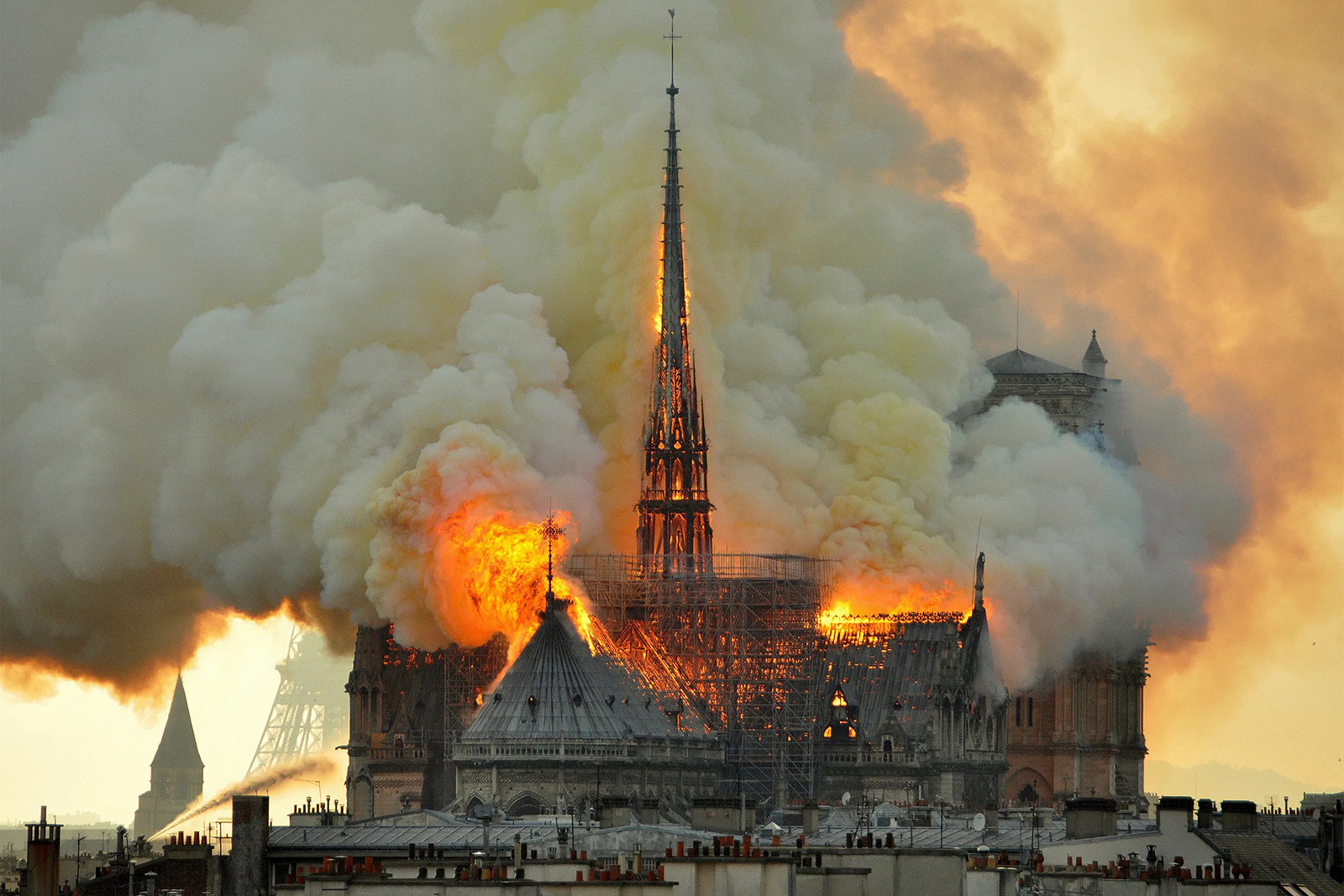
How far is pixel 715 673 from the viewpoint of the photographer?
6452 inches

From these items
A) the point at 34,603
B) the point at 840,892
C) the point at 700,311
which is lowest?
the point at 840,892

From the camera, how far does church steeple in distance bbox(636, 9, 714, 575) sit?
16562 cm

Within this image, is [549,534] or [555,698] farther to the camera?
[549,534]

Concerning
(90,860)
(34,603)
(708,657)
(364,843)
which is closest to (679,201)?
(708,657)

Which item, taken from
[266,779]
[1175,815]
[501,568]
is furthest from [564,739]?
[1175,815]

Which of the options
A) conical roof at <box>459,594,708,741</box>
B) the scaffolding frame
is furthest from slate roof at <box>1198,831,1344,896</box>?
the scaffolding frame

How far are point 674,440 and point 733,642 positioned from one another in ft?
26.9

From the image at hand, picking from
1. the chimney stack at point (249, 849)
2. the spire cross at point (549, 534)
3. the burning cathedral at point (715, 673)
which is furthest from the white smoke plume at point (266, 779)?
the chimney stack at point (249, 849)

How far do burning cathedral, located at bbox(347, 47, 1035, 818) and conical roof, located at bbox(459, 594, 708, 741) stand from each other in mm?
2058

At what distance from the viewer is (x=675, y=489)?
547 feet

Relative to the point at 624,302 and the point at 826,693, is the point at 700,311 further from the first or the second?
the point at 826,693

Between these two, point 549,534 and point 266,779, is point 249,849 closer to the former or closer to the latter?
point 549,534

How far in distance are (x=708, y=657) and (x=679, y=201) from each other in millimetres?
17782

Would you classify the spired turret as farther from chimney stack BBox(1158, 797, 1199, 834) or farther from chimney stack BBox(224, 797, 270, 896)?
chimney stack BBox(1158, 797, 1199, 834)
